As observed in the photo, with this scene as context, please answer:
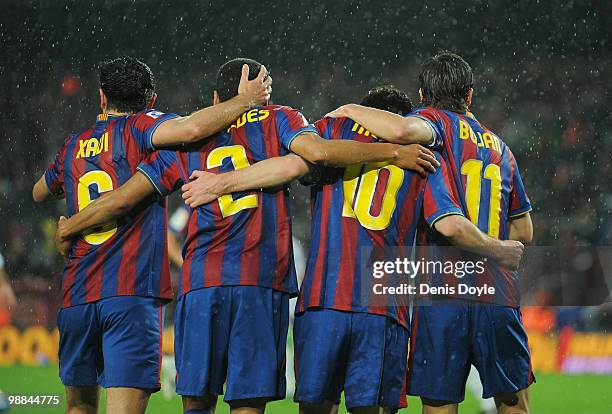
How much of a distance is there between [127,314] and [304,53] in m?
6.85

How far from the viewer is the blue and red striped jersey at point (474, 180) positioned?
3.47 metres

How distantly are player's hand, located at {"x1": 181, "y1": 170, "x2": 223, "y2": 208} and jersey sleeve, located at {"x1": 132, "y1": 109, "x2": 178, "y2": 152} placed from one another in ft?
1.07

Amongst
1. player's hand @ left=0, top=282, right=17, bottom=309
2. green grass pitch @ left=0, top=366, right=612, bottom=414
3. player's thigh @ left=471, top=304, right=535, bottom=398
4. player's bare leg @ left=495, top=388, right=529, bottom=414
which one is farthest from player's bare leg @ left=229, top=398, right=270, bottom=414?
player's hand @ left=0, top=282, right=17, bottom=309

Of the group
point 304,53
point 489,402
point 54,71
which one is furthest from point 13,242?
point 489,402

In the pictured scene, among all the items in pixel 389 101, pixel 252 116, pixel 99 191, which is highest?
pixel 389 101

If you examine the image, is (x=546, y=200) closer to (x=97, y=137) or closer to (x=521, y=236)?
(x=521, y=236)

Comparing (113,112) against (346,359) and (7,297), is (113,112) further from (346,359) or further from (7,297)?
(7,297)

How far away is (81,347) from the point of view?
3.67 metres

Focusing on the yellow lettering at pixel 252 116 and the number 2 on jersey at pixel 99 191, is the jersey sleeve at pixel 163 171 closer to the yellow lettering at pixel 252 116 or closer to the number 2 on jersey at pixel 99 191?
the number 2 on jersey at pixel 99 191

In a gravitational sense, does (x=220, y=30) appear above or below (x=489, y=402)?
above

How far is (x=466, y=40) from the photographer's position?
9742 millimetres

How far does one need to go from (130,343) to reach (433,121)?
62.5 inches

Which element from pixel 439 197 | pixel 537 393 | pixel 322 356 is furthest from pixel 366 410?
pixel 537 393

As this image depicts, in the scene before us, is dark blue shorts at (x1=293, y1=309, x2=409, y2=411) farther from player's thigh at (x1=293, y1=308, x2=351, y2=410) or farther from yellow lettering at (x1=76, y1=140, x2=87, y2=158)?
yellow lettering at (x1=76, y1=140, x2=87, y2=158)
